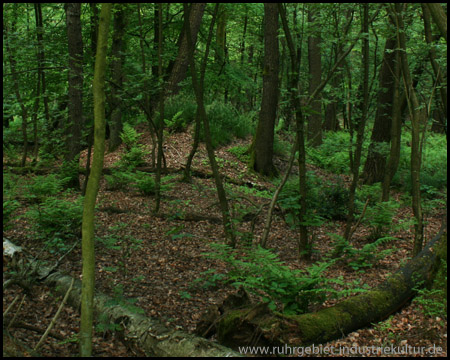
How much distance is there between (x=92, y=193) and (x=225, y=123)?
10115mm

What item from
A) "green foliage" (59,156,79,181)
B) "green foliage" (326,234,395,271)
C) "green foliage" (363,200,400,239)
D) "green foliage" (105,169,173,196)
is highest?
"green foliage" (59,156,79,181)

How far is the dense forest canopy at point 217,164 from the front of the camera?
5.04m

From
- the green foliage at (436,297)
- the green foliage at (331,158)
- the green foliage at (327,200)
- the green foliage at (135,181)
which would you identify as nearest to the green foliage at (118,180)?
the green foliage at (135,181)

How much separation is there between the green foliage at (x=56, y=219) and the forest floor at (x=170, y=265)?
201mm

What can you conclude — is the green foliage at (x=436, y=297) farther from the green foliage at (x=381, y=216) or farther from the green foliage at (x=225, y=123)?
the green foliage at (x=225, y=123)

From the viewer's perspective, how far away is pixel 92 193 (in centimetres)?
298

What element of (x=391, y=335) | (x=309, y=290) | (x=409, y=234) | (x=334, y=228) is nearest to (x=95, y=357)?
(x=309, y=290)

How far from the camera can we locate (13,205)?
Result: 5488 millimetres

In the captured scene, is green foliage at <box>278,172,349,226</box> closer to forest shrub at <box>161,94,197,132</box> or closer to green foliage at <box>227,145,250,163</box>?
green foliage at <box>227,145,250,163</box>

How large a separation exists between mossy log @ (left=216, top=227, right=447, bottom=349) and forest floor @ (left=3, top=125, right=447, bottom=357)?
0.41ft

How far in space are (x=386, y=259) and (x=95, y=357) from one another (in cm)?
481

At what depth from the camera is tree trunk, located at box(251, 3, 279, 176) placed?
10.7m

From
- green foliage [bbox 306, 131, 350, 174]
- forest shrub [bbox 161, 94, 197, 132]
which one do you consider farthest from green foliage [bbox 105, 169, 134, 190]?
green foliage [bbox 306, 131, 350, 174]

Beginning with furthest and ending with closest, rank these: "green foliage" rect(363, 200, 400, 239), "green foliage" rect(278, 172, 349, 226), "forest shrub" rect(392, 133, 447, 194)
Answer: "forest shrub" rect(392, 133, 447, 194), "green foliage" rect(278, 172, 349, 226), "green foliage" rect(363, 200, 400, 239)
